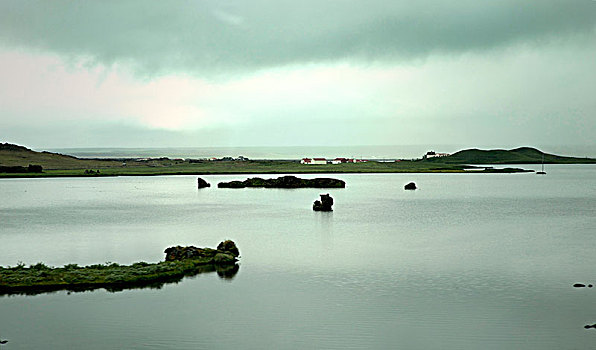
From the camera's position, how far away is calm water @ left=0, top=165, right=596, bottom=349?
17.6 meters

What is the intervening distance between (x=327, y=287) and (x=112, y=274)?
8.37 metres

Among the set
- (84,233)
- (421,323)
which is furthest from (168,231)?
(421,323)

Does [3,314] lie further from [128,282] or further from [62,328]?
[128,282]

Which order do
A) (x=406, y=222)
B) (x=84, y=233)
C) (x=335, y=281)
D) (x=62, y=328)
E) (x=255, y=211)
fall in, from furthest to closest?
(x=255, y=211)
(x=406, y=222)
(x=84, y=233)
(x=335, y=281)
(x=62, y=328)

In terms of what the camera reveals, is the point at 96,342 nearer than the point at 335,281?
Yes

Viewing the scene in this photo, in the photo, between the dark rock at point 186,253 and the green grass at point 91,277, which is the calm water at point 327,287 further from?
the dark rock at point 186,253

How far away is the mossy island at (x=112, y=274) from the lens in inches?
890

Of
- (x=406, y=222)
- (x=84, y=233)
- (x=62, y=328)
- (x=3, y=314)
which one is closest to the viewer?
(x=62, y=328)

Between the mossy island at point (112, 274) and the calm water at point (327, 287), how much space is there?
0.87 m

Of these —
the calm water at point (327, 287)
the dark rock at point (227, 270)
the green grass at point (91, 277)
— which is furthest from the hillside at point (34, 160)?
the green grass at point (91, 277)

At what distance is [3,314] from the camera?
19.5 metres

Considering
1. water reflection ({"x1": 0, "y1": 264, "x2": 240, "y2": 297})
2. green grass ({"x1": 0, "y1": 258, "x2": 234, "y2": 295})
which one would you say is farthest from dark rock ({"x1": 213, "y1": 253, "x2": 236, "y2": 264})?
green grass ({"x1": 0, "y1": 258, "x2": 234, "y2": 295})

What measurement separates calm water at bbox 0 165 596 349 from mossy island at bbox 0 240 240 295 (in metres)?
0.87

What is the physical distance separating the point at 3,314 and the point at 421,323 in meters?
13.1
